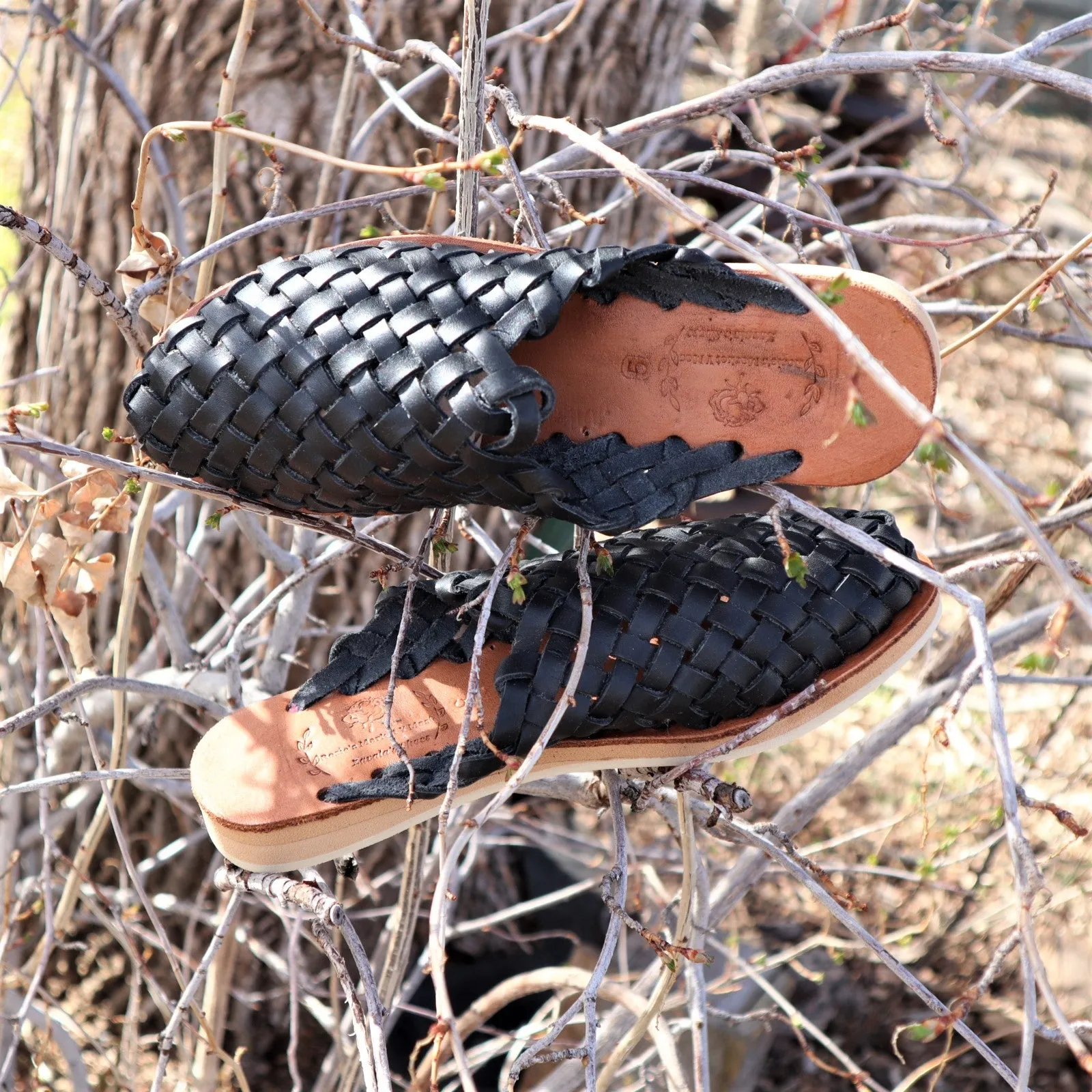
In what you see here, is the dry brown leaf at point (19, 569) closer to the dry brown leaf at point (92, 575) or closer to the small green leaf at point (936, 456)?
the dry brown leaf at point (92, 575)

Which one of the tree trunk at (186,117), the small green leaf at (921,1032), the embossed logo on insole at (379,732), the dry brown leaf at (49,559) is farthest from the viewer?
the tree trunk at (186,117)

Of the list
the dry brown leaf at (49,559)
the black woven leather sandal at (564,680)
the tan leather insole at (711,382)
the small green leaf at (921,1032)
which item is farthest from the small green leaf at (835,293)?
the dry brown leaf at (49,559)

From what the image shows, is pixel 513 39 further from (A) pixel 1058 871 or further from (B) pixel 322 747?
(A) pixel 1058 871

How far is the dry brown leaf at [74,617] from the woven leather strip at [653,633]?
191 millimetres

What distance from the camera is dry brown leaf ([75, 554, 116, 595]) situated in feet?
2.93

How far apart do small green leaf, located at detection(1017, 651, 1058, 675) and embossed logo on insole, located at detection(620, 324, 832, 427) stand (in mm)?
313

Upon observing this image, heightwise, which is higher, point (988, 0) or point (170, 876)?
point (988, 0)

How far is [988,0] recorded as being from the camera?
86 cm

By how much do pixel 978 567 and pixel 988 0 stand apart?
481 millimetres

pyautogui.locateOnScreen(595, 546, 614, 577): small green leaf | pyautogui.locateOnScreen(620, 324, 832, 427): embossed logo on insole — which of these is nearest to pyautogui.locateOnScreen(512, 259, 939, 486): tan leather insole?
pyautogui.locateOnScreen(620, 324, 832, 427): embossed logo on insole

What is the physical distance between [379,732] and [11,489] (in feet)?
1.19

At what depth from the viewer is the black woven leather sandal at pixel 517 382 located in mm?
804

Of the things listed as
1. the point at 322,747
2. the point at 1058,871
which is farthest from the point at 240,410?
the point at 1058,871

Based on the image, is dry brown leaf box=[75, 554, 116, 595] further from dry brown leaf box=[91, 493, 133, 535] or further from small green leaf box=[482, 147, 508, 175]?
small green leaf box=[482, 147, 508, 175]
